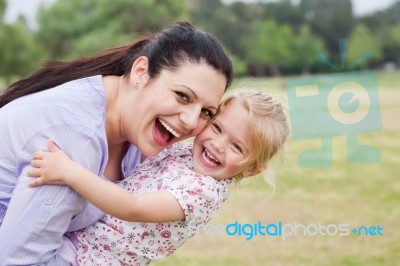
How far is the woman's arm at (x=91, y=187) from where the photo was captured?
6.57 feet

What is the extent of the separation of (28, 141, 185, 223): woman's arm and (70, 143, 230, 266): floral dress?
134 millimetres

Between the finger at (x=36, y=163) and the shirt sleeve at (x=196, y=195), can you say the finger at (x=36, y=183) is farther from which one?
the shirt sleeve at (x=196, y=195)

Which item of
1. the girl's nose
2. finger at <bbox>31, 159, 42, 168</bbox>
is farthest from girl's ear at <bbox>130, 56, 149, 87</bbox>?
finger at <bbox>31, 159, 42, 168</bbox>

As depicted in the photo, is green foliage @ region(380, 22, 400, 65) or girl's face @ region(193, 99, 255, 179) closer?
girl's face @ region(193, 99, 255, 179)

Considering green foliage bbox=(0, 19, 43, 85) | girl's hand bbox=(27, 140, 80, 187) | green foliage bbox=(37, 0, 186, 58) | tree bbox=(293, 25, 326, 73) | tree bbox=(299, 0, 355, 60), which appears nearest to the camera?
girl's hand bbox=(27, 140, 80, 187)

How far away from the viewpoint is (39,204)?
204cm

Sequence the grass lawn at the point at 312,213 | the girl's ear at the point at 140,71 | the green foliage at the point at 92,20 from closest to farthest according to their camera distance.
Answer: the girl's ear at the point at 140,71 → the grass lawn at the point at 312,213 → the green foliage at the point at 92,20

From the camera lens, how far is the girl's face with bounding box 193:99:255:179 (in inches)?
92.4

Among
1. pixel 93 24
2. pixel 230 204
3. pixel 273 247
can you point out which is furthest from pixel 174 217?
pixel 93 24

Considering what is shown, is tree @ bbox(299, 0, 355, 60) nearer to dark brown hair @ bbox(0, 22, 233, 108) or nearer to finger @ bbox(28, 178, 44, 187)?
dark brown hair @ bbox(0, 22, 233, 108)

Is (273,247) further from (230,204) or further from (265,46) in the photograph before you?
(265,46)

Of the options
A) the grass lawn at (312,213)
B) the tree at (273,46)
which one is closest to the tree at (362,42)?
the tree at (273,46)

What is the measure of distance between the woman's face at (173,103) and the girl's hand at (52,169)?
316mm

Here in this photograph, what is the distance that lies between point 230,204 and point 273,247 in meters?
1.64
